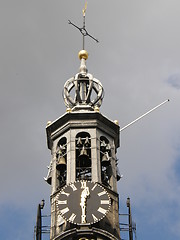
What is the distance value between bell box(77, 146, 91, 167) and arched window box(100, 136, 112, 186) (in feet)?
2.53

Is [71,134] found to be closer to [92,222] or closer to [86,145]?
[86,145]

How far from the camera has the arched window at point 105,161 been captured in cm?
5206

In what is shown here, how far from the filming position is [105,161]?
5216 cm

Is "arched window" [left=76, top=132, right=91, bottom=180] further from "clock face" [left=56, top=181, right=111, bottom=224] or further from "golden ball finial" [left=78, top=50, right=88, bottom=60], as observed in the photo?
"golden ball finial" [left=78, top=50, right=88, bottom=60]

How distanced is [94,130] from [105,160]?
186cm

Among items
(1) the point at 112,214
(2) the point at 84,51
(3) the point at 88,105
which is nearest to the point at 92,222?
(1) the point at 112,214

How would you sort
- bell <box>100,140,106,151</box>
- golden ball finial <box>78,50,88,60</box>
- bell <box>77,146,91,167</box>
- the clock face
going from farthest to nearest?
golden ball finial <box>78,50,88,60</box>, bell <box>100,140,106,151</box>, bell <box>77,146,91,167</box>, the clock face

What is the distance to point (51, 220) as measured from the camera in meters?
49.7

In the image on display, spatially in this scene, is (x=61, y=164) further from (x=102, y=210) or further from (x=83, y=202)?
(x=102, y=210)

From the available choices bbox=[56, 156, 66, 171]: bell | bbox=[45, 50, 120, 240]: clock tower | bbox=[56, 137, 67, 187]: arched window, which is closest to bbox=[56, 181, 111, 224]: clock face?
bbox=[45, 50, 120, 240]: clock tower

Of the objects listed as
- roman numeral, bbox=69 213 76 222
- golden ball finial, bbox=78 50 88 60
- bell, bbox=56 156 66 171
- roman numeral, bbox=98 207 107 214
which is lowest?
roman numeral, bbox=69 213 76 222

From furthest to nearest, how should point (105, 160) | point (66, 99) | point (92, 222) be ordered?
point (66, 99) → point (105, 160) → point (92, 222)

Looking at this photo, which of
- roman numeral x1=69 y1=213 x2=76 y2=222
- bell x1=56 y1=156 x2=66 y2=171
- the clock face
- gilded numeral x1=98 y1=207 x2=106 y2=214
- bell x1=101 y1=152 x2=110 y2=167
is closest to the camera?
roman numeral x1=69 y1=213 x2=76 y2=222

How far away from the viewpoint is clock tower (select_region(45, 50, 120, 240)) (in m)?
47.9
